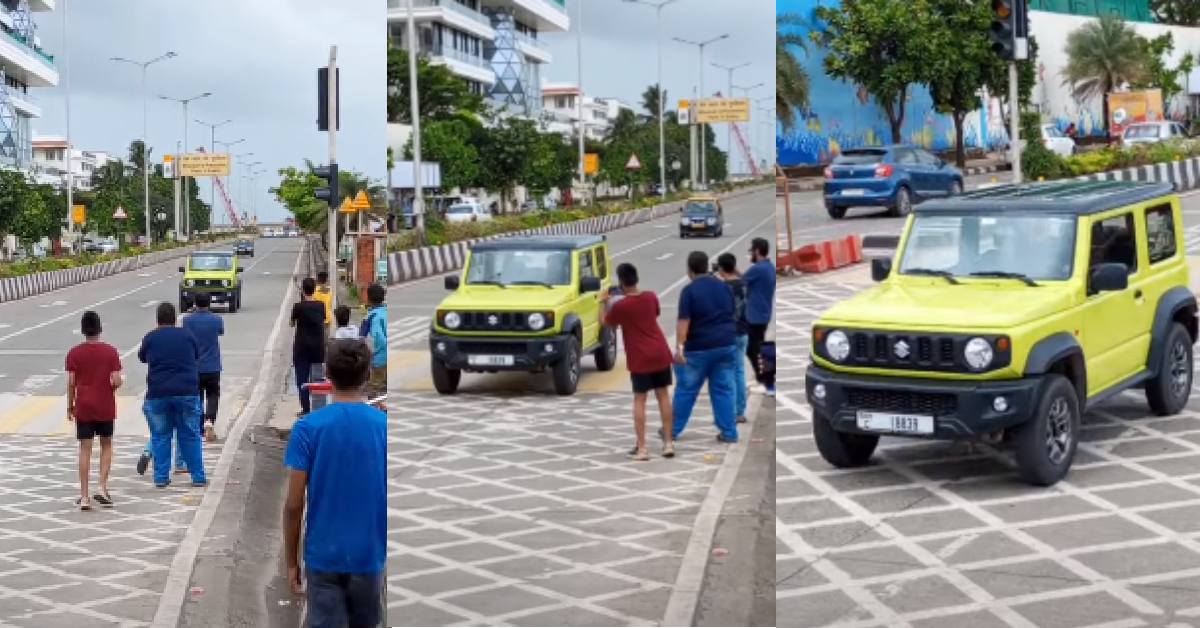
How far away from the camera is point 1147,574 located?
3.98 m

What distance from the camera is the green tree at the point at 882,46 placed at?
3.15m

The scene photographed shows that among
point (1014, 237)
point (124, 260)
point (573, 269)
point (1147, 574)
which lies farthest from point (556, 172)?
point (124, 260)

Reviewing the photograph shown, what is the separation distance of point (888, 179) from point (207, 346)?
126 inches

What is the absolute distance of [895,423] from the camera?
4.58 metres

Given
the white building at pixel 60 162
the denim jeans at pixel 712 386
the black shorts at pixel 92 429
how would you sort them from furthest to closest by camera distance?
the black shorts at pixel 92 429, the white building at pixel 60 162, the denim jeans at pixel 712 386

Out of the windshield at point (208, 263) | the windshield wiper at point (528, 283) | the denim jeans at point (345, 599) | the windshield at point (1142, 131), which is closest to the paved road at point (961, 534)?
the windshield wiper at point (528, 283)

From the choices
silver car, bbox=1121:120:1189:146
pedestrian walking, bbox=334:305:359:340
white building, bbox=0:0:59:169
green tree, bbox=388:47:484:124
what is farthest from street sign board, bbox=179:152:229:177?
silver car, bbox=1121:120:1189:146

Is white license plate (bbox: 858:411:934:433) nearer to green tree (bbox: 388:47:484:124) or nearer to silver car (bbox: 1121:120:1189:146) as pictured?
green tree (bbox: 388:47:484:124)

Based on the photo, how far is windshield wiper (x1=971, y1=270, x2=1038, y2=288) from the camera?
4.98 metres

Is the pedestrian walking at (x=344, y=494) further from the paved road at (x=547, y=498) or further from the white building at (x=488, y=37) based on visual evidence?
the white building at (x=488, y=37)

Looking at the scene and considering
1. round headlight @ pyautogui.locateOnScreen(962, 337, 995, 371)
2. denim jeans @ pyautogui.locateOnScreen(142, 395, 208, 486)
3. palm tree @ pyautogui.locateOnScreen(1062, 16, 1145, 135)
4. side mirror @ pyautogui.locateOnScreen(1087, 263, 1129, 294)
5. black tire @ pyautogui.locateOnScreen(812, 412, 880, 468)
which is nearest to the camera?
black tire @ pyautogui.locateOnScreen(812, 412, 880, 468)

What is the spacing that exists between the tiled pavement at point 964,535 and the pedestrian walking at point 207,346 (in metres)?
2.67

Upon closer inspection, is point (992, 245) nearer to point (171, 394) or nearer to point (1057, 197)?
point (1057, 197)

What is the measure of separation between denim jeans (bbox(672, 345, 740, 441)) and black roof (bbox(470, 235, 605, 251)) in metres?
0.34
